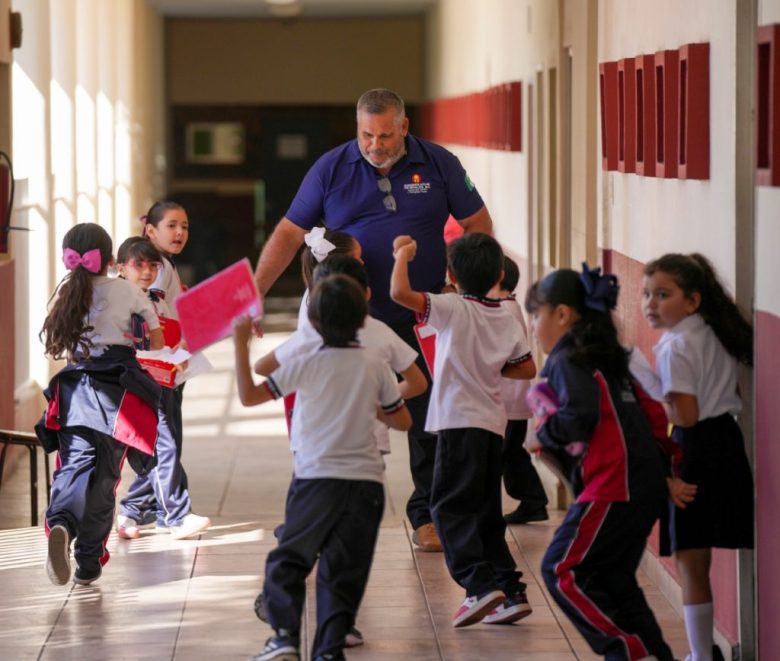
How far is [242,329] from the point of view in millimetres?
4246

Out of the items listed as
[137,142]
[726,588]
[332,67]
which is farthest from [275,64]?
[726,588]

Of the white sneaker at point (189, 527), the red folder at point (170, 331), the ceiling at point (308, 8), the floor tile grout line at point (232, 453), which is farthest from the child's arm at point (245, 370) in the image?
the ceiling at point (308, 8)

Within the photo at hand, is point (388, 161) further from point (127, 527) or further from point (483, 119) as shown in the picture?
point (483, 119)

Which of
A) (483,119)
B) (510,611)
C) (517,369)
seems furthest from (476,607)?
(483,119)

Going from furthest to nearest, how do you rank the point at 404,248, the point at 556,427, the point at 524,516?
the point at 524,516 → the point at 404,248 → the point at 556,427

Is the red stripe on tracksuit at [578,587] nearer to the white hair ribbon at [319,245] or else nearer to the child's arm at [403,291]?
the child's arm at [403,291]

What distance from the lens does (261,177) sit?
2258cm

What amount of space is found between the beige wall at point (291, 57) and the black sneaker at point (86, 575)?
54.9ft

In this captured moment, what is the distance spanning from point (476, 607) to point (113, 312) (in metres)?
1.59

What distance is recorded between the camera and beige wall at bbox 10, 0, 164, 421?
370 inches

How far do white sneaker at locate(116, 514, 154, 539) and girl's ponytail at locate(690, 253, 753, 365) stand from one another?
294 centimetres

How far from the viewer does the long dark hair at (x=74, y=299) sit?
17.6 ft

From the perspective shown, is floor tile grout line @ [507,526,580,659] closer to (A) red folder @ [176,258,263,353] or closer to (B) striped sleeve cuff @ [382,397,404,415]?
(B) striped sleeve cuff @ [382,397,404,415]

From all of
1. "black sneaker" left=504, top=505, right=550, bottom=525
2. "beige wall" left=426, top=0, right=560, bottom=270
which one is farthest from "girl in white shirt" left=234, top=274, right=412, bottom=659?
"beige wall" left=426, top=0, right=560, bottom=270
